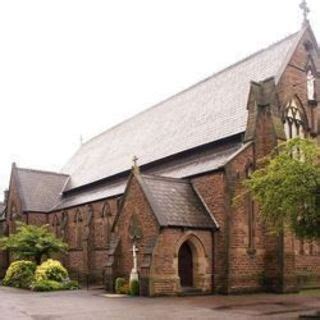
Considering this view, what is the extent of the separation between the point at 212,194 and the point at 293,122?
7455 millimetres

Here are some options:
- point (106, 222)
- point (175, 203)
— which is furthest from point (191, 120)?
point (175, 203)

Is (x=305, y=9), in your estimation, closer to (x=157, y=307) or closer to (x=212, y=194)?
(x=212, y=194)

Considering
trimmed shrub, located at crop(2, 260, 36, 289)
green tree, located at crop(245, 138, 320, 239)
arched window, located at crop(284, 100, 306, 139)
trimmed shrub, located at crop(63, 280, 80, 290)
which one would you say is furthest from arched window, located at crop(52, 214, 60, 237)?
green tree, located at crop(245, 138, 320, 239)

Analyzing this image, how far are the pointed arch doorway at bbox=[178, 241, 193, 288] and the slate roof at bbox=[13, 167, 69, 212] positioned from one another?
24.7 meters

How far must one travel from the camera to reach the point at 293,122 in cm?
3356

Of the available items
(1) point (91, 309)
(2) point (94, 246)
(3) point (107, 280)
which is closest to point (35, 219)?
(2) point (94, 246)

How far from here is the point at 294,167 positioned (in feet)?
64.2

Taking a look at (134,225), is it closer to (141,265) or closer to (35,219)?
(141,265)

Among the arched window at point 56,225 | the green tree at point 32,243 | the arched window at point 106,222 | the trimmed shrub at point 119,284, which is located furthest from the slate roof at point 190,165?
the trimmed shrub at point 119,284

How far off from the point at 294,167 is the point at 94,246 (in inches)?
1012

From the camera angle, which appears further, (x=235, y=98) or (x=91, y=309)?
(x=235, y=98)

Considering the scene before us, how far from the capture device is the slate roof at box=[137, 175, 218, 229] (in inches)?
1109

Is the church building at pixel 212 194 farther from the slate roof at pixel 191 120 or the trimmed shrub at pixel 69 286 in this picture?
the trimmed shrub at pixel 69 286

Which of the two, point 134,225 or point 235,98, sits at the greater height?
point 235,98
